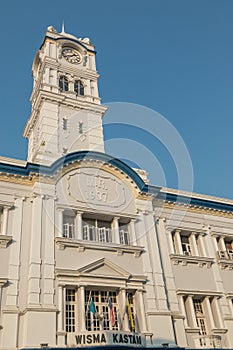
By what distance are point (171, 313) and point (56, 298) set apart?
6.86m

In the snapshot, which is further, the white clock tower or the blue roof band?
Result: the white clock tower

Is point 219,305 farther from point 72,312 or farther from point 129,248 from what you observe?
point 72,312

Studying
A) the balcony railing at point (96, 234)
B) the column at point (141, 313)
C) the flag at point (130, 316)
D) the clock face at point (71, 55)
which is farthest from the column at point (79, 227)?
the clock face at point (71, 55)

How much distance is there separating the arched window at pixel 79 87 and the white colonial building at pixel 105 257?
19.7 feet

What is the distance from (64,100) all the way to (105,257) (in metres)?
15.5

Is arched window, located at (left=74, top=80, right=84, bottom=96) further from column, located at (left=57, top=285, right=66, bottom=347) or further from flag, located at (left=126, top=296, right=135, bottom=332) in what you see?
flag, located at (left=126, top=296, right=135, bottom=332)

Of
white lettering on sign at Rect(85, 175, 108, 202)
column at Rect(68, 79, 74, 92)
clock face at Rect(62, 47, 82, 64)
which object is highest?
clock face at Rect(62, 47, 82, 64)

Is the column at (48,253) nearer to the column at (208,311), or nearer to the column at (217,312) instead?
the column at (208,311)

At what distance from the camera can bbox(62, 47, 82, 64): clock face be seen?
35.5m

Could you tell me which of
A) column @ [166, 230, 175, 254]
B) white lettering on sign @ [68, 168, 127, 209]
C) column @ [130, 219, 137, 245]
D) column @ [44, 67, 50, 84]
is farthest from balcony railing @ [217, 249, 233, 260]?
column @ [44, 67, 50, 84]

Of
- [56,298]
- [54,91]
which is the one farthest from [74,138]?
[56,298]

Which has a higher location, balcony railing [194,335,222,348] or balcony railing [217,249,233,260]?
balcony railing [217,249,233,260]

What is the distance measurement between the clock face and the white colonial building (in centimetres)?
996

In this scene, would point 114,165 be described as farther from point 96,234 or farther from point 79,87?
point 79,87
